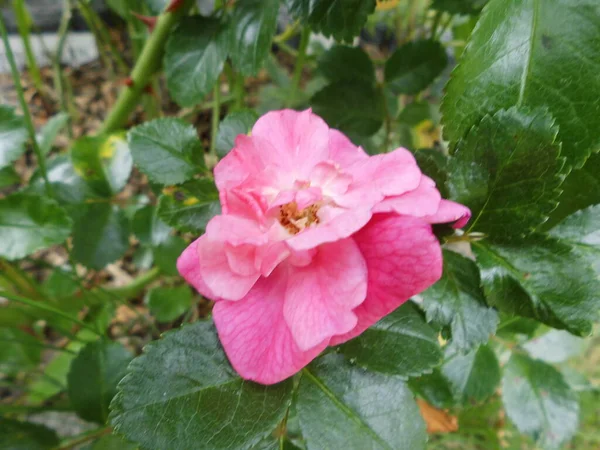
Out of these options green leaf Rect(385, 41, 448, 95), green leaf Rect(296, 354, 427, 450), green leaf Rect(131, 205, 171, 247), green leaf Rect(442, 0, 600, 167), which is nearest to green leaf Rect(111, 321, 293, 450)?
green leaf Rect(296, 354, 427, 450)

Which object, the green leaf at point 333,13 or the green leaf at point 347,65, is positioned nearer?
the green leaf at point 333,13

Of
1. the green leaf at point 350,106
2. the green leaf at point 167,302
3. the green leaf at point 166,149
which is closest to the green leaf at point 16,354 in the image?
the green leaf at point 167,302

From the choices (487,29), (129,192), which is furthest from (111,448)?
(129,192)

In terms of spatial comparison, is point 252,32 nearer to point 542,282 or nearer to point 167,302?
point 542,282

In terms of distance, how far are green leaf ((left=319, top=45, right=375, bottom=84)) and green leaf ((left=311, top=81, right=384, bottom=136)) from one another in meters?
0.02

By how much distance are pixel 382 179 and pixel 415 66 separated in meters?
0.43

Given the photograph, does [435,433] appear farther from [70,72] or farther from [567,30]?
[70,72]

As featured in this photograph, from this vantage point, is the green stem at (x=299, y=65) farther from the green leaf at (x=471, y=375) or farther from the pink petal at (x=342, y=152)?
the green leaf at (x=471, y=375)

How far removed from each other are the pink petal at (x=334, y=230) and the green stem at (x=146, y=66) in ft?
1.41

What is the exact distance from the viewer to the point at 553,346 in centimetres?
72

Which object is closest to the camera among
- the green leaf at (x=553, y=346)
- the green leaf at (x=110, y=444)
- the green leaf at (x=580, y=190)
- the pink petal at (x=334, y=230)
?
the pink petal at (x=334, y=230)

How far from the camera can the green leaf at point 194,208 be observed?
17.5 inches

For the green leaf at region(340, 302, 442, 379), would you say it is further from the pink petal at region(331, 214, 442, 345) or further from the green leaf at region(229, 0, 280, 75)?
the green leaf at region(229, 0, 280, 75)

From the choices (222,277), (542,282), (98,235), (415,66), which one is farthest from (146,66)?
(542,282)
